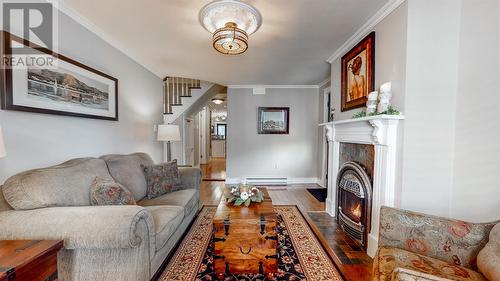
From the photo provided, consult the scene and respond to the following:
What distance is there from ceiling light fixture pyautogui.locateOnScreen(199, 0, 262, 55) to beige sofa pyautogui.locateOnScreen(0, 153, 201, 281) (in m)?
1.61

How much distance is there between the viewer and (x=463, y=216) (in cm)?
167

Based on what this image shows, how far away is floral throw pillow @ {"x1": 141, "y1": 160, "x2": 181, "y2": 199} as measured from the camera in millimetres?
2420

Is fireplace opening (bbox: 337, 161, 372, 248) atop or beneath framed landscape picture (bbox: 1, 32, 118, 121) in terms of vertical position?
beneath

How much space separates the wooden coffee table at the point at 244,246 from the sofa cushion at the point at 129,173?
114 cm

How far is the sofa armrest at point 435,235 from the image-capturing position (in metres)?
1.20

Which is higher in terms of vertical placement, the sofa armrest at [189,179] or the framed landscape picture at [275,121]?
the framed landscape picture at [275,121]

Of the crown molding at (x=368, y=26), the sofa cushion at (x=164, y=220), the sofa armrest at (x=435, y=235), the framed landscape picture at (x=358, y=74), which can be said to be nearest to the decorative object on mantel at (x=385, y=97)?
the framed landscape picture at (x=358, y=74)

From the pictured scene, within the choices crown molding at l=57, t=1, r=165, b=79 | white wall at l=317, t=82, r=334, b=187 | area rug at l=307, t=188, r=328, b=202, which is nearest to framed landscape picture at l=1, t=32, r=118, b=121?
crown molding at l=57, t=1, r=165, b=79

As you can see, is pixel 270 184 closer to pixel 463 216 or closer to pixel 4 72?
pixel 463 216

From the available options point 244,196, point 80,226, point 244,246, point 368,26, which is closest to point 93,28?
point 80,226

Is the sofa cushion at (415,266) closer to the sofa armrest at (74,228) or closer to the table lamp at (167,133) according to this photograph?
the sofa armrest at (74,228)

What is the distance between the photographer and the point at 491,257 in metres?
1.03

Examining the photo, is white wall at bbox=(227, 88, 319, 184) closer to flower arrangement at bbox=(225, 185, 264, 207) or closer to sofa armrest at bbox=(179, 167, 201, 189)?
sofa armrest at bbox=(179, 167, 201, 189)

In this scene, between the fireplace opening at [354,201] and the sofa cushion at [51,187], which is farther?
the fireplace opening at [354,201]
